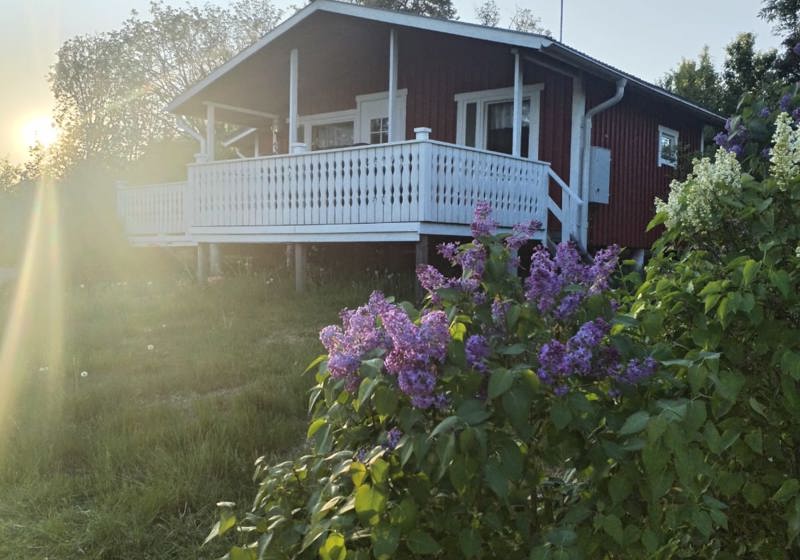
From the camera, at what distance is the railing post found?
9.02 m

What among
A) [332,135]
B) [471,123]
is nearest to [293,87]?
[471,123]

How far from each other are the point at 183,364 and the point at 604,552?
495 cm

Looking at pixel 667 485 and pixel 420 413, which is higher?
pixel 420 413

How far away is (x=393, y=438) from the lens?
5.56 feet

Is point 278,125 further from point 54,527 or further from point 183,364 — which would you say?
point 54,527

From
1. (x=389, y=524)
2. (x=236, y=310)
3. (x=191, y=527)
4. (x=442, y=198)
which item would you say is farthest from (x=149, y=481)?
(x=442, y=198)

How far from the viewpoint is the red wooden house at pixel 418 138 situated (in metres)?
9.72

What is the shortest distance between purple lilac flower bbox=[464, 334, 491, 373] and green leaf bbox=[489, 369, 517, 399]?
0.12m

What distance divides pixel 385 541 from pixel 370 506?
8 centimetres

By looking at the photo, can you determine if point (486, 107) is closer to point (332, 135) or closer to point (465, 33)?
point (465, 33)

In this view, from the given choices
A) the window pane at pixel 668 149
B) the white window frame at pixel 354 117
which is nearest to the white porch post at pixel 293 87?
the white window frame at pixel 354 117

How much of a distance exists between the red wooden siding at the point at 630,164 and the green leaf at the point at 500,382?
11.0m

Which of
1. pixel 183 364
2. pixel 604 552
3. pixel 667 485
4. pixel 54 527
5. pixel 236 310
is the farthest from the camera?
pixel 236 310

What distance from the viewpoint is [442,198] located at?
936cm
